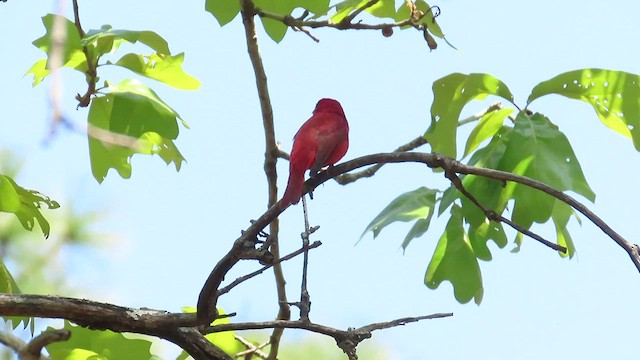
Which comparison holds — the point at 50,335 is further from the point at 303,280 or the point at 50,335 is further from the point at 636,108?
the point at 636,108

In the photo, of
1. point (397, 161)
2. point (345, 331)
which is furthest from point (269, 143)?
point (345, 331)

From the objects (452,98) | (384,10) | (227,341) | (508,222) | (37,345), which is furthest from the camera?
(227,341)

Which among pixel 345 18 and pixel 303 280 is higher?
pixel 345 18

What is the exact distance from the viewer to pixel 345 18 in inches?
93.1

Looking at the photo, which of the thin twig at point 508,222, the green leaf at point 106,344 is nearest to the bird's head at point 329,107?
the thin twig at point 508,222

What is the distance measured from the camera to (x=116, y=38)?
2.26 meters

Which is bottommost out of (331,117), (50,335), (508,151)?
(50,335)

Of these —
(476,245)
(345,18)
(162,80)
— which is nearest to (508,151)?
(476,245)

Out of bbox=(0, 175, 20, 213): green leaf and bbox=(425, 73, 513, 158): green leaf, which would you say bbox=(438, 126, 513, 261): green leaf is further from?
bbox=(0, 175, 20, 213): green leaf

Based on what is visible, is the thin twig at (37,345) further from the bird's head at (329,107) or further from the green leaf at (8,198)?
the bird's head at (329,107)

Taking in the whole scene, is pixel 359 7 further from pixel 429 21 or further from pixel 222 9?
pixel 222 9

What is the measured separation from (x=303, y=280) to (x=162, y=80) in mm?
1068

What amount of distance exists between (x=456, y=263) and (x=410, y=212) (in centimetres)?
19

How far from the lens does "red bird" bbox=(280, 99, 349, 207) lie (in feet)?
7.79
